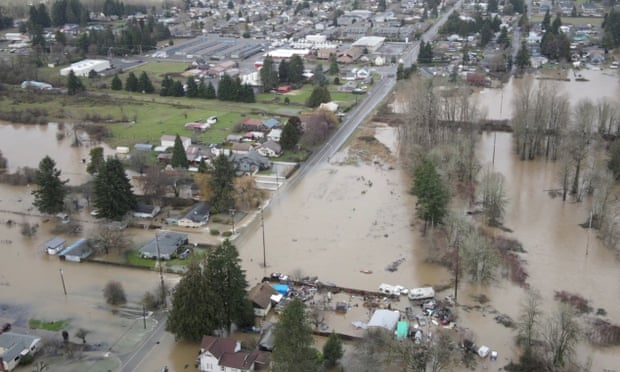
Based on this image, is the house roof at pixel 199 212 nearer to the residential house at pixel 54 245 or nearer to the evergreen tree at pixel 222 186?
the evergreen tree at pixel 222 186

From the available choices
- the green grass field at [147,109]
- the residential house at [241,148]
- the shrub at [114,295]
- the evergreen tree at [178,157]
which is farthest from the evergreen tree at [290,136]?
the shrub at [114,295]

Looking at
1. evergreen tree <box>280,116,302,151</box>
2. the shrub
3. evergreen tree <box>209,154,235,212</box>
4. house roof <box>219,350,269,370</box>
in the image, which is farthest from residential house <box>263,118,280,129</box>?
house roof <box>219,350,269,370</box>

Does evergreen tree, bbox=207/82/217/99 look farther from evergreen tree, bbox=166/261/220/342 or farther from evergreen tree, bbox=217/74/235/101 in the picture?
evergreen tree, bbox=166/261/220/342

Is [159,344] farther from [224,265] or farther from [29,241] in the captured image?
[29,241]

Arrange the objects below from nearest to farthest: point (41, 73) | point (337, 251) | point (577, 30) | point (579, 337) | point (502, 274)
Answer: point (579, 337)
point (502, 274)
point (337, 251)
point (41, 73)
point (577, 30)

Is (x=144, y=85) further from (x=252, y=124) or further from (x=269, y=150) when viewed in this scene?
(x=269, y=150)

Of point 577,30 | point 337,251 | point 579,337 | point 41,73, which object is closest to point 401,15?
point 577,30

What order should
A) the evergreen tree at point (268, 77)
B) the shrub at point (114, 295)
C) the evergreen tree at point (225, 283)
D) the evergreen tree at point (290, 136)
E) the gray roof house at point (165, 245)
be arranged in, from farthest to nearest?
the evergreen tree at point (268, 77) < the evergreen tree at point (290, 136) < the gray roof house at point (165, 245) < the shrub at point (114, 295) < the evergreen tree at point (225, 283)
